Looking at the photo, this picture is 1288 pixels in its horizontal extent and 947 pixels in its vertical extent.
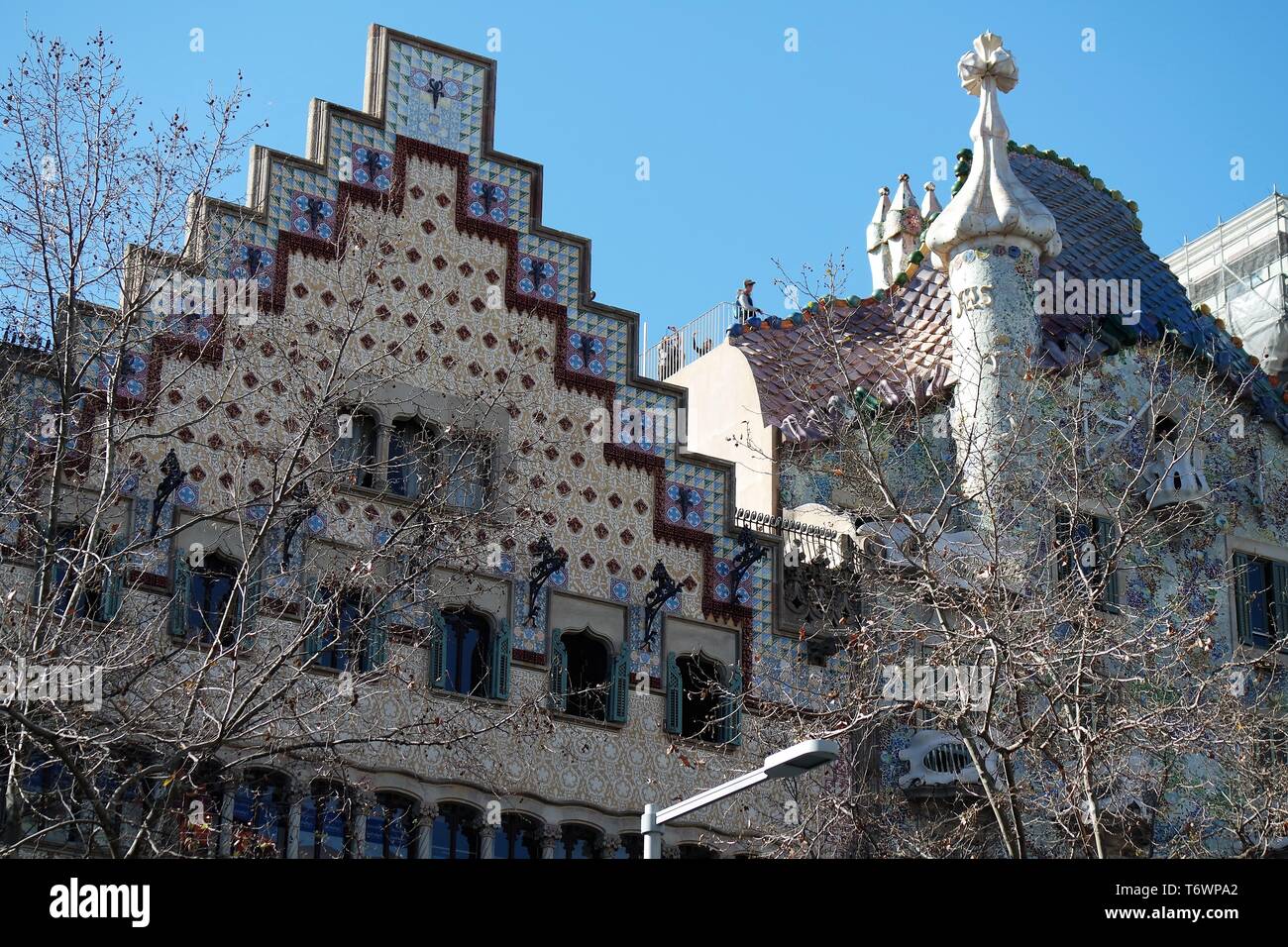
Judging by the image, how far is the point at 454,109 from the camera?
2564cm

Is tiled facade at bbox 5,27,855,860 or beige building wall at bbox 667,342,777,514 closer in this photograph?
tiled facade at bbox 5,27,855,860

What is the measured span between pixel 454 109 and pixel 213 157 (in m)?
7.51

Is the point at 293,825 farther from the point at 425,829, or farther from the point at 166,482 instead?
the point at 166,482

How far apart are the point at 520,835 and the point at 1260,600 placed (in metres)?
10.6

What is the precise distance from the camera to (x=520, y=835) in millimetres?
22844

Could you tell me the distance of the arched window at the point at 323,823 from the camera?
21.6 m

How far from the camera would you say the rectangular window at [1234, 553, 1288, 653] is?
93.4 feet

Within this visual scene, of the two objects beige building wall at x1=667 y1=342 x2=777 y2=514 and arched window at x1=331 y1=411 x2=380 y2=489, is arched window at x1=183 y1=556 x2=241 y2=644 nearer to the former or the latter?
arched window at x1=331 y1=411 x2=380 y2=489

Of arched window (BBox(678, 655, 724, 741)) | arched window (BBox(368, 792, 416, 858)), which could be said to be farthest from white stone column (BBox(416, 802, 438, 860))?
arched window (BBox(678, 655, 724, 741))

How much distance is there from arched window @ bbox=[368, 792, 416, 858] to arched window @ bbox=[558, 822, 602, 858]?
61.4 inches

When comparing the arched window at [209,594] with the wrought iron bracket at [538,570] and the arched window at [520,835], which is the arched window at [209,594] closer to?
the wrought iron bracket at [538,570]

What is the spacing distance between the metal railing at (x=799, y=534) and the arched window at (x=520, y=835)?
15.0ft
